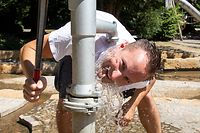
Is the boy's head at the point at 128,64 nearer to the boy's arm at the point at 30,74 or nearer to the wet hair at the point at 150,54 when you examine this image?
the wet hair at the point at 150,54

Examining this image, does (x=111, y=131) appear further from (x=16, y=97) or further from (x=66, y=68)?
(x=16, y=97)

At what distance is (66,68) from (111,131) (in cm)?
159

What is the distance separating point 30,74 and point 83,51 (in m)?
0.58

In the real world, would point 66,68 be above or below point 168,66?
above

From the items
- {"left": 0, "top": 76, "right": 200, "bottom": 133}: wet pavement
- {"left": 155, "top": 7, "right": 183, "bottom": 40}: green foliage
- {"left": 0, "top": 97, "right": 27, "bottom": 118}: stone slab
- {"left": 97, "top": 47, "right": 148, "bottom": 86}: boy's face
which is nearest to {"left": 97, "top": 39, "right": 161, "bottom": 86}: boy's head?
{"left": 97, "top": 47, "right": 148, "bottom": 86}: boy's face

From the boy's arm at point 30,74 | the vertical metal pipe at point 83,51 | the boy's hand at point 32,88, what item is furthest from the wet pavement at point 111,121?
the vertical metal pipe at point 83,51

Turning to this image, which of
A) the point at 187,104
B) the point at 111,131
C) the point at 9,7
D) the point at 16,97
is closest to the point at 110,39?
the point at 111,131

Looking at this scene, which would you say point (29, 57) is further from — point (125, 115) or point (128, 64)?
point (125, 115)

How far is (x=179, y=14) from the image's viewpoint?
20016mm

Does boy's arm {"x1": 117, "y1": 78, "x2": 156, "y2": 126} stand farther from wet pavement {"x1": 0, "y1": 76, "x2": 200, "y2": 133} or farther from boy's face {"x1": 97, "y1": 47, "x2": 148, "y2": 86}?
wet pavement {"x1": 0, "y1": 76, "x2": 200, "y2": 133}

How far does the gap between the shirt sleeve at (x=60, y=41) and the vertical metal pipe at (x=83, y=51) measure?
2.83ft

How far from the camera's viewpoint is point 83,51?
117cm

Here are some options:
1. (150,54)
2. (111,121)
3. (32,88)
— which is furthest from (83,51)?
(111,121)

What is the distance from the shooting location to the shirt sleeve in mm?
2062
